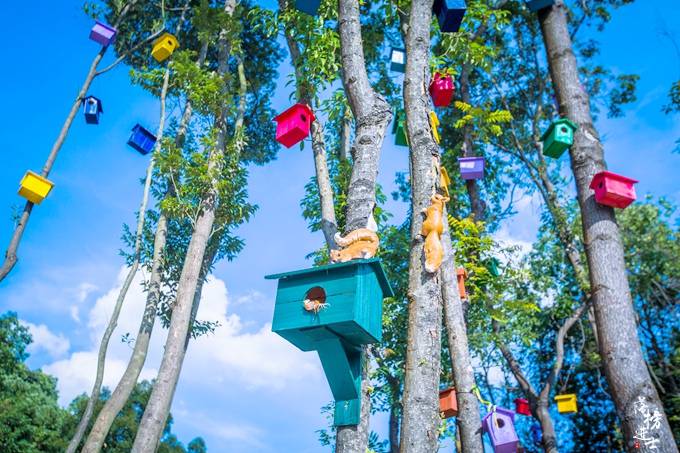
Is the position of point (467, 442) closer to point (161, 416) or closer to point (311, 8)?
point (161, 416)

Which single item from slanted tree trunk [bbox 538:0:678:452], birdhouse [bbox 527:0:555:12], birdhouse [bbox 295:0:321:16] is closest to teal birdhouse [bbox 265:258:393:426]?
slanted tree trunk [bbox 538:0:678:452]

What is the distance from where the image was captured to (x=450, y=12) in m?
5.27

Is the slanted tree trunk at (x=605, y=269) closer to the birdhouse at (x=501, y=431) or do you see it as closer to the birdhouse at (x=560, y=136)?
the birdhouse at (x=560, y=136)

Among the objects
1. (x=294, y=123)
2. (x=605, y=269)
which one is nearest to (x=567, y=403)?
(x=605, y=269)

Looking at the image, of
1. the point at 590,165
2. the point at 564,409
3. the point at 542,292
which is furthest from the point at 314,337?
the point at 542,292

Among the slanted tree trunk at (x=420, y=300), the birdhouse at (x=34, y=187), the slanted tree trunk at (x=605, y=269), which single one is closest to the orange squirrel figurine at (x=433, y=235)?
the slanted tree trunk at (x=420, y=300)

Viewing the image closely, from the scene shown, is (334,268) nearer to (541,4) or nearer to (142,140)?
(541,4)

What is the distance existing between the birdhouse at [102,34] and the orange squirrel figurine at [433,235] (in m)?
7.41

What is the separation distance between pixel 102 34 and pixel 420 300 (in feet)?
25.7

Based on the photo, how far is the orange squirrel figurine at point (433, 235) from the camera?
2.98 meters

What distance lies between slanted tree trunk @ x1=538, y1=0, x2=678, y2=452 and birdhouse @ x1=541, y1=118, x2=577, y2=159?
11cm

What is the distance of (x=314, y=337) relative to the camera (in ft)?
9.79

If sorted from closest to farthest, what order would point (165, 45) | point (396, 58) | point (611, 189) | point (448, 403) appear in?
point (611, 189)
point (448, 403)
point (396, 58)
point (165, 45)

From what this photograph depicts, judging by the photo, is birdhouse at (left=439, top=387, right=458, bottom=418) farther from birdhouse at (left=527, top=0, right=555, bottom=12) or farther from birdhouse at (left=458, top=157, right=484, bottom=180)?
birdhouse at (left=527, top=0, right=555, bottom=12)
